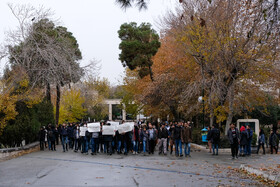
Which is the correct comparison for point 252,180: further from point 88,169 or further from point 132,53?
point 132,53

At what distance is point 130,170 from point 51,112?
63.2ft

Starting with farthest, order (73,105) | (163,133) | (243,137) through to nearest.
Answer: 1. (73,105)
2. (163,133)
3. (243,137)

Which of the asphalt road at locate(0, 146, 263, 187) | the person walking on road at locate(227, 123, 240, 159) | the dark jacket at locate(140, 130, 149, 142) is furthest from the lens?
the dark jacket at locate(140, 130, 149, 142)

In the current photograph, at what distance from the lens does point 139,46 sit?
121 feet

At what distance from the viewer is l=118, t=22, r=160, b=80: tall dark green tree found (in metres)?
36.7

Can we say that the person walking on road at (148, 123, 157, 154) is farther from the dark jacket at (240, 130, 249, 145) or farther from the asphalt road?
the asphalt road

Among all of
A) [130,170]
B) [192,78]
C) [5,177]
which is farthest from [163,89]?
[5,177]

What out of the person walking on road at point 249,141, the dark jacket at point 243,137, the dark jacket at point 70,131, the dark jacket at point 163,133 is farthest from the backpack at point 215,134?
the dark jacket at point 70,131

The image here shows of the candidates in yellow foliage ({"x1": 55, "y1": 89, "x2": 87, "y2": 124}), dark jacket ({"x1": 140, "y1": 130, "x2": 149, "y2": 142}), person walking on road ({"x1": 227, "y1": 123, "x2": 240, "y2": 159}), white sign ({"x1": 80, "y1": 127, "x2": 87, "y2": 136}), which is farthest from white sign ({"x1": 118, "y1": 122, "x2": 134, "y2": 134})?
yellow foliage ({"x1": 55, "y1": 89, "x2": 87, "y2": 124})

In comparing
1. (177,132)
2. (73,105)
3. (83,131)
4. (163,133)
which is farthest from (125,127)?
(73,105)

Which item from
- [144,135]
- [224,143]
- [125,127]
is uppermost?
[125,127]

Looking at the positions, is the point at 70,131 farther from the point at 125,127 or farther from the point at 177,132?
the point at 177,132

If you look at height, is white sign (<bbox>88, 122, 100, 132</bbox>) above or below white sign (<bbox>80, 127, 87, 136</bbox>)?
above

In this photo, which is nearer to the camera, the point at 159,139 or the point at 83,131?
the point at 83,131
